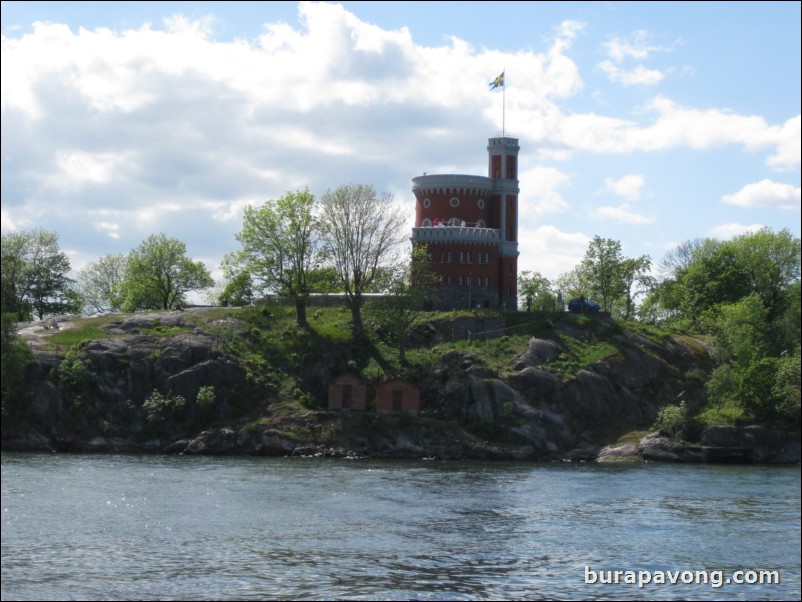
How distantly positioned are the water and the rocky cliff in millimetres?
15723

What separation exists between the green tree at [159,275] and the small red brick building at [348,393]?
42.5m

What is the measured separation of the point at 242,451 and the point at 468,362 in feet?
74.0

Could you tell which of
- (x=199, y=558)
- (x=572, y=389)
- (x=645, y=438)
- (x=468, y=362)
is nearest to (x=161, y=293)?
(x=468, y=362)

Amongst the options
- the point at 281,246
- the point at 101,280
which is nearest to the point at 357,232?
the point at 281,246

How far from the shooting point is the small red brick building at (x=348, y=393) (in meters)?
87.3

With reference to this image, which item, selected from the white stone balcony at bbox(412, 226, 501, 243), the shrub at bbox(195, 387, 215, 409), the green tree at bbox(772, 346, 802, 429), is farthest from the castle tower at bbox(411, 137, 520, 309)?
the green tree at bbox(772, 346, 802, 429)

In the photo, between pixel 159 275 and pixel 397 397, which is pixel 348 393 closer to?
pixel 397 397

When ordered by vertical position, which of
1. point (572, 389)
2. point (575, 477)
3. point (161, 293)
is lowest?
point (575, 477)

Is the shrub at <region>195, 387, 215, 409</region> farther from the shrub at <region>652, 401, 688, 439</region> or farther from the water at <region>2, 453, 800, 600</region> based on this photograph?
the shrub at <region>652, 401, 688, 439</region>

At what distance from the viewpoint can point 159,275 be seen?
12469 centimetres

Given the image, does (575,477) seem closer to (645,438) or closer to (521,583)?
(645,438)

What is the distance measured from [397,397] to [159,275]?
5022 cm

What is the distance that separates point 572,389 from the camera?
87.8m

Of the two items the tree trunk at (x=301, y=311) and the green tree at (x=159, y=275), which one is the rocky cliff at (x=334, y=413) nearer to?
the tree trunk at (x=301, y=311)
